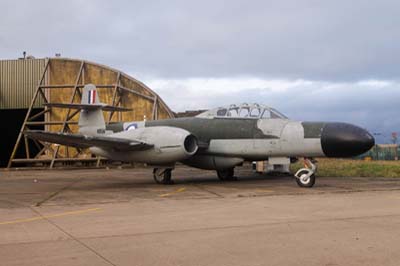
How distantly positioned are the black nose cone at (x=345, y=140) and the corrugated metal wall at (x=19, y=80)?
22.1m

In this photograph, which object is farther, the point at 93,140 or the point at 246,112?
the point at 246,112

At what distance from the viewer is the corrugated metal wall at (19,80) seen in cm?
3005

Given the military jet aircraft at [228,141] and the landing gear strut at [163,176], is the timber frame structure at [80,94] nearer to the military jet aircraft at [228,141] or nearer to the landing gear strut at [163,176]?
the military jet aircraft at [228,141]

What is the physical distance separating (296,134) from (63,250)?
352 inches

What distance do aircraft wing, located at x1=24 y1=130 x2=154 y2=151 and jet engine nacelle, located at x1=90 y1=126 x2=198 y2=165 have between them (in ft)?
0.76

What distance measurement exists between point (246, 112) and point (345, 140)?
12.0 ft

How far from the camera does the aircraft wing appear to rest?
571 inches

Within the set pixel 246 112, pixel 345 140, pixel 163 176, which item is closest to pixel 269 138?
pixel 246 112

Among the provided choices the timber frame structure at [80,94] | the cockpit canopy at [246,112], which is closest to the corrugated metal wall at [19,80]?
the timber frame structure at [80,94]

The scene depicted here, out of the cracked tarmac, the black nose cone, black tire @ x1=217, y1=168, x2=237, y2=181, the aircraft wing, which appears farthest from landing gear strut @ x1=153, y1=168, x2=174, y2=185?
the black nose cone

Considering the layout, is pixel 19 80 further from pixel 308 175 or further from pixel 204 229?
pixel 204 229

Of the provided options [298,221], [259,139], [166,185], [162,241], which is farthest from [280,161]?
[162,241]

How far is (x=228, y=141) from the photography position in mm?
15008

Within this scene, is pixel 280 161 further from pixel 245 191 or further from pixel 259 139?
pixel 245 191
